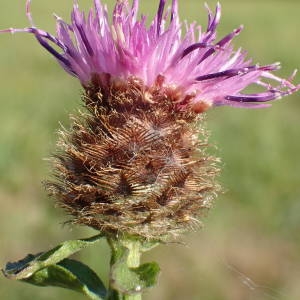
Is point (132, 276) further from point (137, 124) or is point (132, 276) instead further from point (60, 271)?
point (137, 124)

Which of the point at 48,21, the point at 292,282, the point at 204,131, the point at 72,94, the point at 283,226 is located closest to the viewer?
the point at 204,131

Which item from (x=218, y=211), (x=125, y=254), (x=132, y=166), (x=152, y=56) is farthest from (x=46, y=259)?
(x=218, y=211)

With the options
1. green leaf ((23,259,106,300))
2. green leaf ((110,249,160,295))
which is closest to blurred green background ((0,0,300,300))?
green leaf ((23,259,106,300))

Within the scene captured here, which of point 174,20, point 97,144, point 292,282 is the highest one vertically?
point 174,20

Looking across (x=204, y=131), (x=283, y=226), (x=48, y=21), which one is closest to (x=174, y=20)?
(x=204, y=131)

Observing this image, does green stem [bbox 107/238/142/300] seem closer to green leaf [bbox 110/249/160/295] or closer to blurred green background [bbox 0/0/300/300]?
green leaf [bbox 110/249/160/295]

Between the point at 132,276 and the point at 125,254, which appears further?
the point at 125,254

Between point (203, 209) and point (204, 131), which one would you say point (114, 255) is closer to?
point (203, 209)
